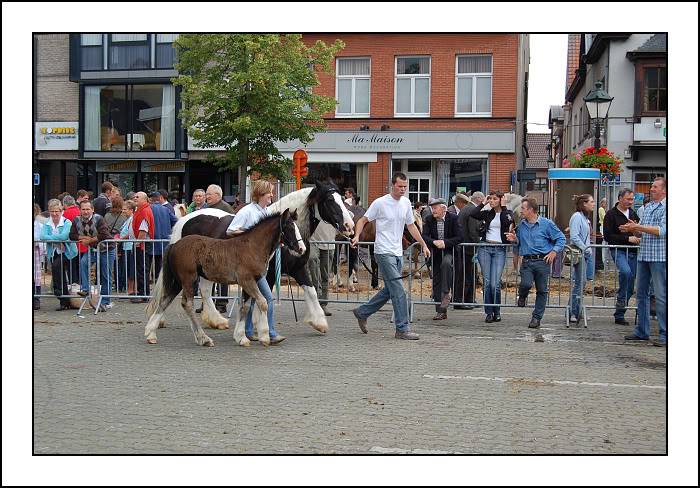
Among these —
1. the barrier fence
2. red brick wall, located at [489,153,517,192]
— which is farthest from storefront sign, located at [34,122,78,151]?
the barrier fence

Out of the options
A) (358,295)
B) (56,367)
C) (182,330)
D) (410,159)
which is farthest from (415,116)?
(56,367)

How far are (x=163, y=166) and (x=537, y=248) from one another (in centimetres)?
2460

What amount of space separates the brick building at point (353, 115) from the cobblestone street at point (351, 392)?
19566 millimetres

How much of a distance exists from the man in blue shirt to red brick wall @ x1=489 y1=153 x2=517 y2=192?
1880 centimetres

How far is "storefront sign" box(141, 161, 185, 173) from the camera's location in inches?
1320

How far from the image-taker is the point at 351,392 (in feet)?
24.7

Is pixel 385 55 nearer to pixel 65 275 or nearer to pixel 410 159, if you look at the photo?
pixel 410 159

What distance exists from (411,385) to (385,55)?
79.7 ft

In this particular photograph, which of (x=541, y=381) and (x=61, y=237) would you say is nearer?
(x=541, y=381)

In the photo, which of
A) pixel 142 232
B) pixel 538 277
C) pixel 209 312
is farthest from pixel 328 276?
pixel 538 277

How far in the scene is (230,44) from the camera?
75.2 ft

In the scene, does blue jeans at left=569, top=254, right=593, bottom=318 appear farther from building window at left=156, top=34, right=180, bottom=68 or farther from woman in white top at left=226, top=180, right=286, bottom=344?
building window at left=156, top=34, right=180, bottom=68

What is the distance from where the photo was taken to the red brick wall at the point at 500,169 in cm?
3009

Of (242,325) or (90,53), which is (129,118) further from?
(242,325)
